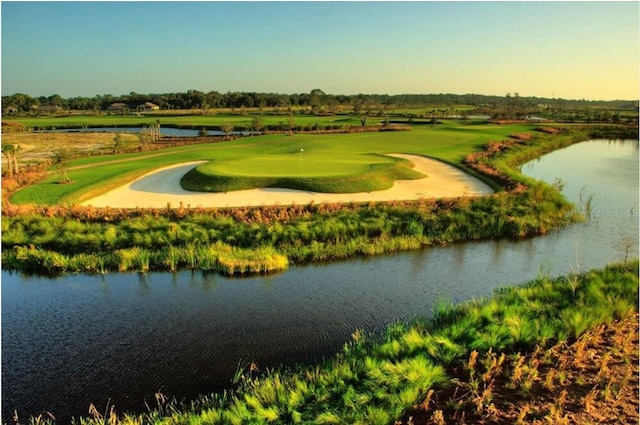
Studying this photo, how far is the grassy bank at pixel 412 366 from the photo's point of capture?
24.9 feet

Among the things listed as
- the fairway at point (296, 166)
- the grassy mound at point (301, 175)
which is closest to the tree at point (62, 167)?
the grassy mound at point (301, 175)

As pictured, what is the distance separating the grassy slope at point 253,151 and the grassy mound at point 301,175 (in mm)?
4602

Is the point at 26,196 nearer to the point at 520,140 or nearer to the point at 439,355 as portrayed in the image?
the point at 439,355

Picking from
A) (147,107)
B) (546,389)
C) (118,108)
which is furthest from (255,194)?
(118,108)

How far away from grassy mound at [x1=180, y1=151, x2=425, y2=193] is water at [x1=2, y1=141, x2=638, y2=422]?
25.9 ft

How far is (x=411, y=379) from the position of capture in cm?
800

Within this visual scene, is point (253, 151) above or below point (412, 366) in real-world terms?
above

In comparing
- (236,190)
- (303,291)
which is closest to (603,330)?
(303,291)

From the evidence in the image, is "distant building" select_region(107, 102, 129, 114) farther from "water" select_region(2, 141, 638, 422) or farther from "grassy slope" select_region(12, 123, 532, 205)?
"water" select_region(2, 141, 638, 422)

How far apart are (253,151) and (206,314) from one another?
27.4 m

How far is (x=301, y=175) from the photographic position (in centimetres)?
2502

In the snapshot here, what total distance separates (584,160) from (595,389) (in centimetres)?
3680

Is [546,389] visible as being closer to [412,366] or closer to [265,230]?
[412,366]

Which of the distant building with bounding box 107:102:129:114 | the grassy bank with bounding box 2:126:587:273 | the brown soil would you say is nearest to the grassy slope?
the grassy bank with bounding box 2:126:587:273
